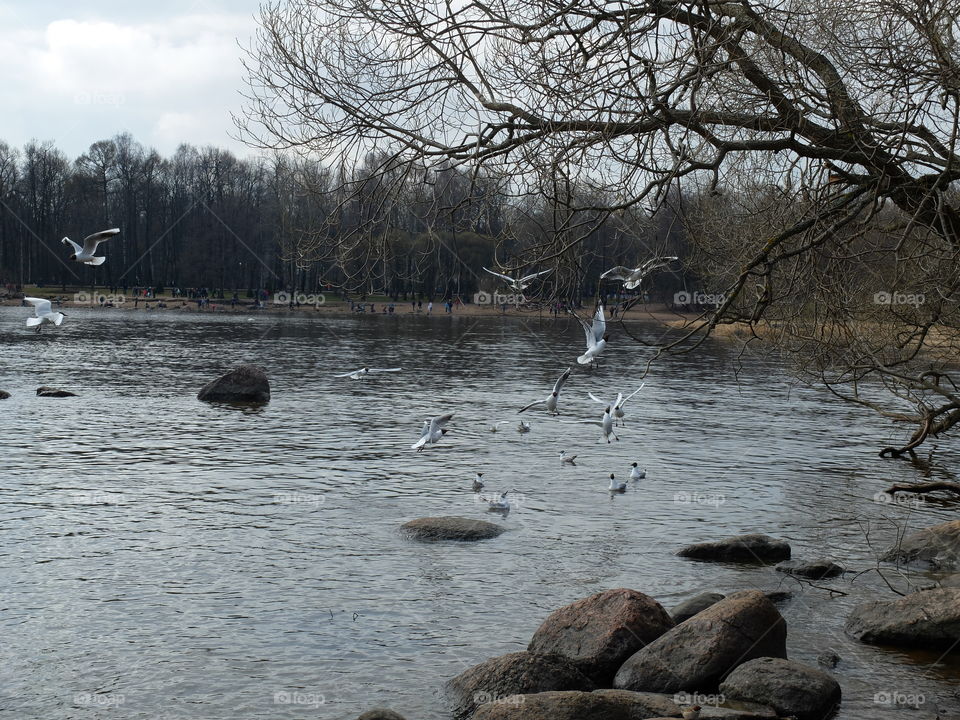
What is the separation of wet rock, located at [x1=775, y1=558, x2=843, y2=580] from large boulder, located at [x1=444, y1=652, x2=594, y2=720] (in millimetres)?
5503

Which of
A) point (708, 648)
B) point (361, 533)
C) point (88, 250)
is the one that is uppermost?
point (88, 250)

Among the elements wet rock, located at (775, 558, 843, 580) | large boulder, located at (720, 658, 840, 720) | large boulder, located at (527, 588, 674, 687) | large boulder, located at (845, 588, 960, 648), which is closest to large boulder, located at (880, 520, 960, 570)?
wet rock, located at (775, 558, 843, 580)

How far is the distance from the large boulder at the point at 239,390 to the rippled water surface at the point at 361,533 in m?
0.74

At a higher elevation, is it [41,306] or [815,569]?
[41,306]

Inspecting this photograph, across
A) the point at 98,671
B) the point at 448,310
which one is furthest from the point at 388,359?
the point at 448,310

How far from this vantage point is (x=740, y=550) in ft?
51.1

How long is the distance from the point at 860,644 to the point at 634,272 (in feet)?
16.8

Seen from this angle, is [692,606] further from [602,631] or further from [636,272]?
[636,272]

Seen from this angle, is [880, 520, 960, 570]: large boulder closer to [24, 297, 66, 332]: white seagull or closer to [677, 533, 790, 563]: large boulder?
[677, 533, 790, 563]: large boulder

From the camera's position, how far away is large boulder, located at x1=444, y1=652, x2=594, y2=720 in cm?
996

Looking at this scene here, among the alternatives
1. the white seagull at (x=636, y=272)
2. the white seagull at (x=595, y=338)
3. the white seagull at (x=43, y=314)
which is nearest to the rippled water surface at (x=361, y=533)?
the white seagull at (x=595, y=338)

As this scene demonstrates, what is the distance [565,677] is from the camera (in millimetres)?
10141

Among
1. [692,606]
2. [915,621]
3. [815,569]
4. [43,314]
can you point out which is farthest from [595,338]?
[43,314]

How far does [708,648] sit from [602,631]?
45.3 inches
